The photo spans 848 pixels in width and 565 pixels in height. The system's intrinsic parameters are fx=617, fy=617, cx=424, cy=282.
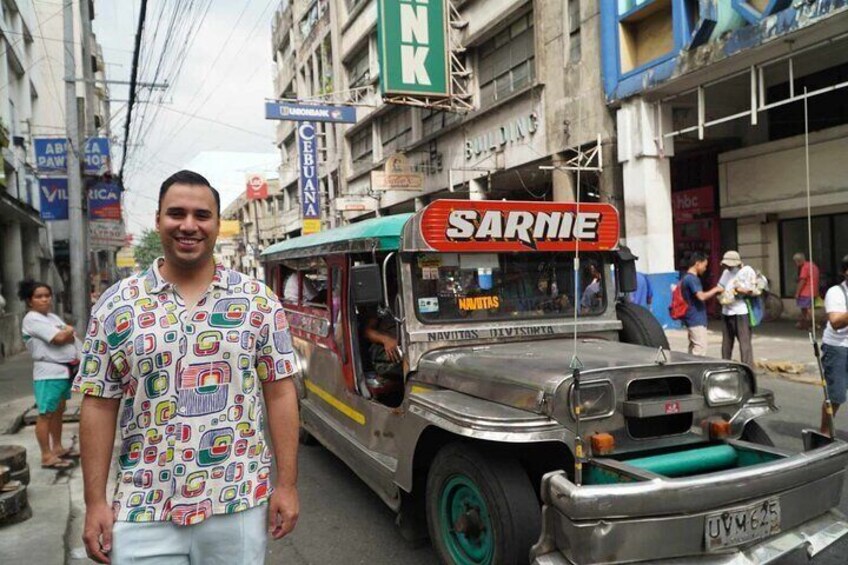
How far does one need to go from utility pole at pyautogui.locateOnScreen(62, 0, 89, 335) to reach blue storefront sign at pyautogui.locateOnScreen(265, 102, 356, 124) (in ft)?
28.8

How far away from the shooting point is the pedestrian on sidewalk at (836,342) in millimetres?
4930

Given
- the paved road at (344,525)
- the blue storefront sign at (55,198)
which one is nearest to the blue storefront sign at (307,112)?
the blue storefront sign at (55,198)

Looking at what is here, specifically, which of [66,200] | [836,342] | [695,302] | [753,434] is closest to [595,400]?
[753,434]

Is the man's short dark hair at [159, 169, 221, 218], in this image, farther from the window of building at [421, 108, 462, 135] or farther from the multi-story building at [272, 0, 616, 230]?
the window of building at [421, 108, 462, 135]

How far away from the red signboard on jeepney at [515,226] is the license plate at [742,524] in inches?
64.6

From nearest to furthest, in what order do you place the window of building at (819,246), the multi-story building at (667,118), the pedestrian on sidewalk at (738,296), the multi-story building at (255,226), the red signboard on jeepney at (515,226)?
the red signboard on jeepney at (515,226) < the pedestrian on sidewalk at (738,296) < the multi-story building at (667,118) < the window of building at (819,246) < the multi-story building at (255,226)

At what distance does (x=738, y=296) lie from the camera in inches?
318

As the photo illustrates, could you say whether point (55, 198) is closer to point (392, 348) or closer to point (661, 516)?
point (392, 348)

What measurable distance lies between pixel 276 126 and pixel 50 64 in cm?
2134

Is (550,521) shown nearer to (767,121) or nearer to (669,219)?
(669,219)

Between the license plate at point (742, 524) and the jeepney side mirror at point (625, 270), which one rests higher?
the jeepney side mirror at point (625, 270)

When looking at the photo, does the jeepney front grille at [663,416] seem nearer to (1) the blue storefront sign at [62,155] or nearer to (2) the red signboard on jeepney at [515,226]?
(2) the red signboard on jeepney at [515,226]

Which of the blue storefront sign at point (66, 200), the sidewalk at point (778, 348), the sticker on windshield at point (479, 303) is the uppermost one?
the blue storefront sign at point (66, 200)

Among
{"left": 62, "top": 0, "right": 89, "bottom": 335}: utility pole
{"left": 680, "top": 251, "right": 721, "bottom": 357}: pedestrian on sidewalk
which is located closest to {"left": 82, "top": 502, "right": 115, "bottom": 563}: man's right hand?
{"left": 680, "top": 251, "right": 721, "bottom": 357}: pedestrian on sidewalk
